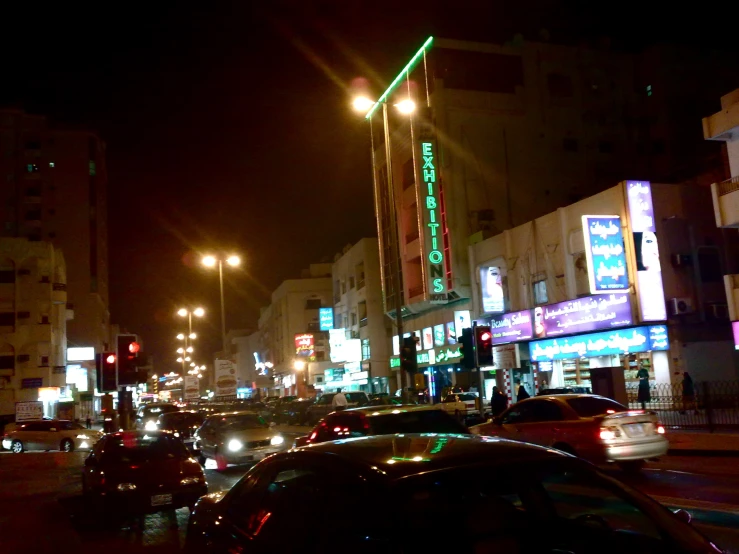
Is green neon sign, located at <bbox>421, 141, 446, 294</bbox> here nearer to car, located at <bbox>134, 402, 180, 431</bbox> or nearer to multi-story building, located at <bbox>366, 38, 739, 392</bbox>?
multi-story building, located at <bbox>366, 38, 739, 392</bbox>

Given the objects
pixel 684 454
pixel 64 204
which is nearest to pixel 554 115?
pixel 684 454

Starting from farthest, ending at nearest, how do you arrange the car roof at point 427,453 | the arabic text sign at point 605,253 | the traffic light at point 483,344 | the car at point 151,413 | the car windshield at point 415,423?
1. the car at point 151,413
2. the arabic text sign at point 605,253
3. the traffic light at point 483,344
4. the car windshield at point 415,423
5. the car roof at point 427,453

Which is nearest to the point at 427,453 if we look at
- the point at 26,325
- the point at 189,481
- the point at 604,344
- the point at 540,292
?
the point at 189,481

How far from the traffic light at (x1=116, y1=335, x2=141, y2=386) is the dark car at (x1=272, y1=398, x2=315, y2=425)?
20.0m

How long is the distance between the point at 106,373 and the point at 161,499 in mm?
11273

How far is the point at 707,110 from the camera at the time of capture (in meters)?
51.0

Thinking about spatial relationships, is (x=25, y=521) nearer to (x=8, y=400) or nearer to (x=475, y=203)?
(x=475, y=203)

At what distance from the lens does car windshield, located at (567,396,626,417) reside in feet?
47.0

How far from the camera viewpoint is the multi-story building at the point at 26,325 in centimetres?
5897

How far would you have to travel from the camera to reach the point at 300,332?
78375 mm

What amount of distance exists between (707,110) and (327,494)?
53.8m

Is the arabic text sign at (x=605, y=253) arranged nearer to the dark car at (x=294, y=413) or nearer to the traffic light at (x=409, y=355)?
the traffic light at (x=409, y=355)

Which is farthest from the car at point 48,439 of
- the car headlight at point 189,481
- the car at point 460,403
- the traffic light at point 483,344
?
the car headlight at point 189,481

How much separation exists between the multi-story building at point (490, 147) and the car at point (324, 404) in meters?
7.42
